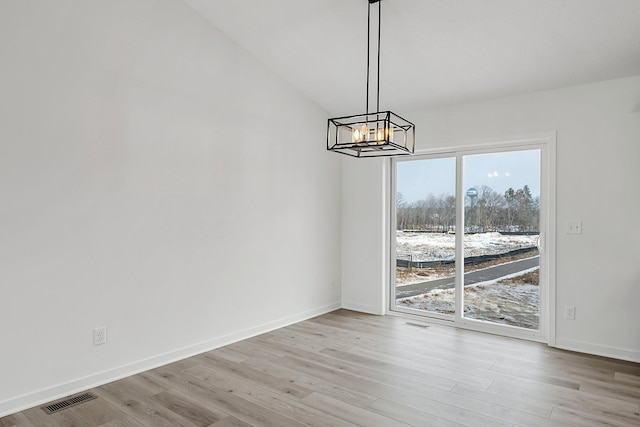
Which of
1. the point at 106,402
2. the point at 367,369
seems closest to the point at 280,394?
the point at 367,369

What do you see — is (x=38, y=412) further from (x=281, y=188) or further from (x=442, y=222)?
(x=442, y=222)

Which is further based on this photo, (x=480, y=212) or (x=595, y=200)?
(x=480, y=212)

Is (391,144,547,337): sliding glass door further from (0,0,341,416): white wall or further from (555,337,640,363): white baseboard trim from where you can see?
(0,0,341,416): white wall

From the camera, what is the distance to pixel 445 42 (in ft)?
11.9

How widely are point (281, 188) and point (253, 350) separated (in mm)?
1807

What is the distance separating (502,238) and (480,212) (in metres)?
0.37

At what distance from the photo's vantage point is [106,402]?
9.26ft

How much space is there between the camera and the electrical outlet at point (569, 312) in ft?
13.1

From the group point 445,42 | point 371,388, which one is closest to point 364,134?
point 445,42

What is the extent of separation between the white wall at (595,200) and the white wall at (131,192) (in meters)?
2.74

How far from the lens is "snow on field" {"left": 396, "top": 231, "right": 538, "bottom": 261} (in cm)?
454

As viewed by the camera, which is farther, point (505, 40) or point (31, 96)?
point (505, 40)

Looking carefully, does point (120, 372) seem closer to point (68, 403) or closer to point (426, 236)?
point (68, 403)

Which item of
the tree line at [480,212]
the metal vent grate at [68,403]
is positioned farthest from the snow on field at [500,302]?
the metal vent grate at [68,403]
